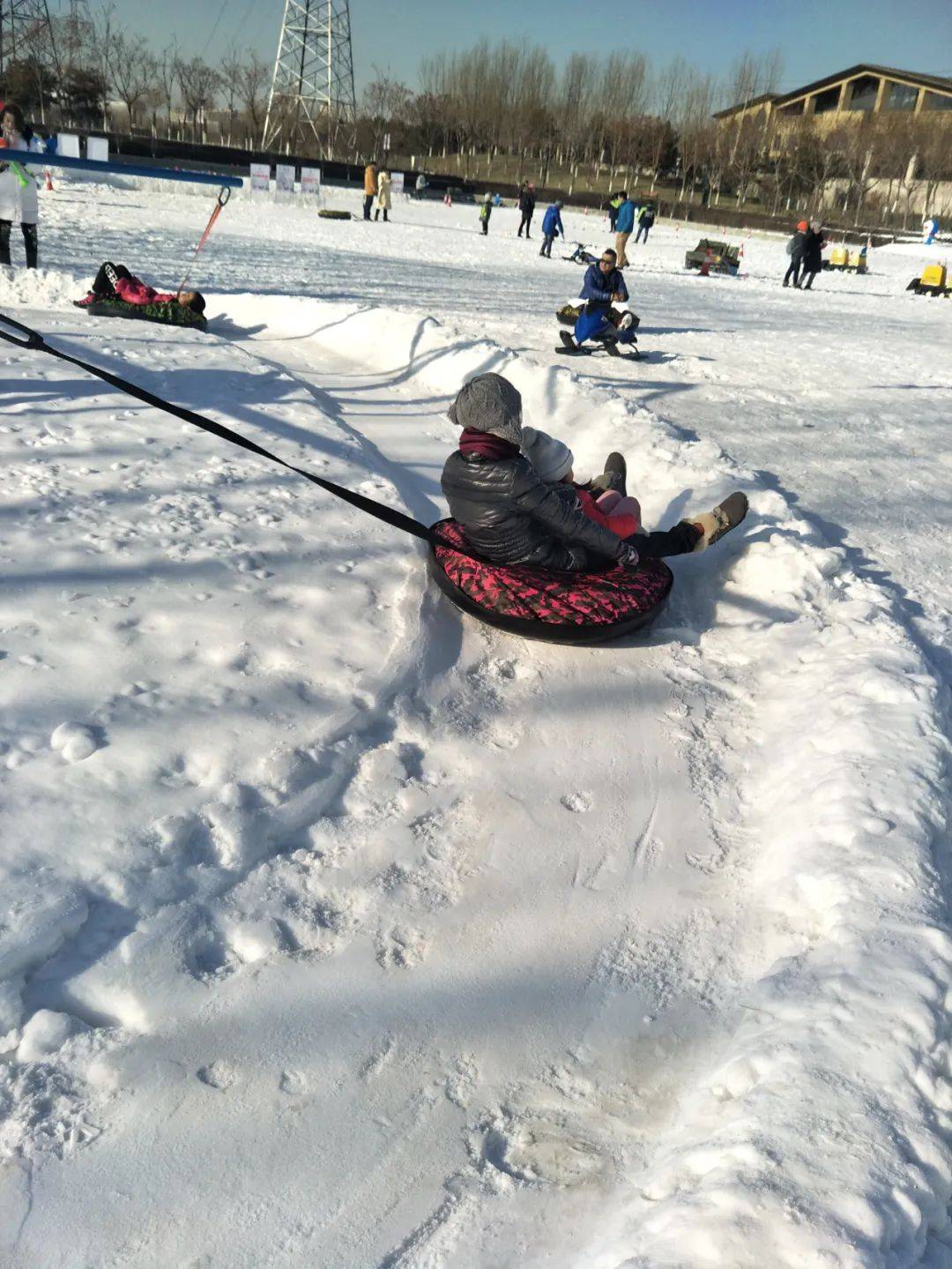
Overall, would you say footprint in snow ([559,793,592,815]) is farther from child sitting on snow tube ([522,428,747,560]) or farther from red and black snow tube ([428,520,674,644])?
child sitting on snow tube ([522,428,747,560])

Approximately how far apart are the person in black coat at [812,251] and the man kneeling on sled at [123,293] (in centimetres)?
1525

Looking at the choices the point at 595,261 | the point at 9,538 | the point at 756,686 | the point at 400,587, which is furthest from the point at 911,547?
the point at 595,261

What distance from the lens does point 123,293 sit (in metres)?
8.96

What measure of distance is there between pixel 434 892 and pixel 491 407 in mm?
1917

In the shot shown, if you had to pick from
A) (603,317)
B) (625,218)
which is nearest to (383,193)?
(625,218)

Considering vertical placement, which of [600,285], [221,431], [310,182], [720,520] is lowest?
[720,520]

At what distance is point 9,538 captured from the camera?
12.8 feet

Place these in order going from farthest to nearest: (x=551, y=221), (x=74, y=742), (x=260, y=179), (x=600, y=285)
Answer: (x=260, y=179), (x=551, y=221), (x=600, y=285), (x=74, y=742)

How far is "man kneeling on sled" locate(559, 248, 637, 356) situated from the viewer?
10.2 m

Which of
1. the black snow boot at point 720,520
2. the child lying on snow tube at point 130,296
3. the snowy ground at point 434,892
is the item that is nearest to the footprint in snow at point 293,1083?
the snowy ground at point 434,892

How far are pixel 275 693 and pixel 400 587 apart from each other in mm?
1051

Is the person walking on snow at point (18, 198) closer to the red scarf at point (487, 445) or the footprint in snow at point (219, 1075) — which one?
the red scarf at point (487, 445)

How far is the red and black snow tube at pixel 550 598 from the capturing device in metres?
3.79

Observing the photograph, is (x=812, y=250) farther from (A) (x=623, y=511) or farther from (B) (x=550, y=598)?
(B) (x=550, y=598)
